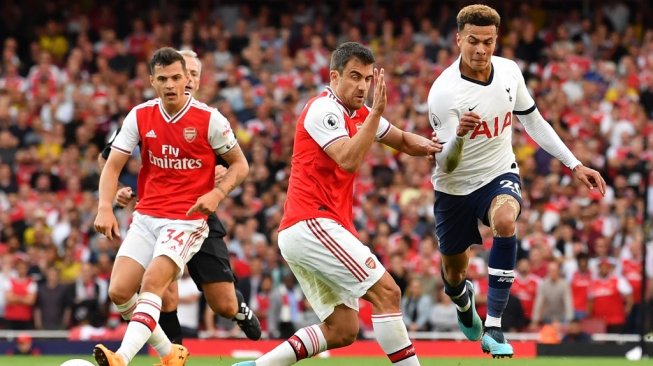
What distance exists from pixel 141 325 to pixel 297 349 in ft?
3.71

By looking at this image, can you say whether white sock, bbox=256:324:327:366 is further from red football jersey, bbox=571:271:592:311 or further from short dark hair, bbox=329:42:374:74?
red football jersey, bbox=571:271:592:311

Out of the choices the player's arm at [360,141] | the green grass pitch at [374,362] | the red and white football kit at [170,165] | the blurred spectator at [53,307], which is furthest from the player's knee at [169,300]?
the blurred spectator at [53,307]

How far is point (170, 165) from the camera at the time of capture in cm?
1030

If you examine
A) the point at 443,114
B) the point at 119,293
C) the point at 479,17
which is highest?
the point at 479,17

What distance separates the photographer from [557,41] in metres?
23.1

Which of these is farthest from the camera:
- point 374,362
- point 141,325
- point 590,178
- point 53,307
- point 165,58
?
point 53,307

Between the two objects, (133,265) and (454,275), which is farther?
(454,275)

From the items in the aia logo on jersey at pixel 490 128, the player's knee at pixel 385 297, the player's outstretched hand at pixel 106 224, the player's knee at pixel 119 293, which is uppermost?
the aia logo on jersey at pixel 490 128

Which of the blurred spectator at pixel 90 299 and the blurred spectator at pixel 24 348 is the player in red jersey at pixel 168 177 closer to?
the blurred spectator at pixel 24 348

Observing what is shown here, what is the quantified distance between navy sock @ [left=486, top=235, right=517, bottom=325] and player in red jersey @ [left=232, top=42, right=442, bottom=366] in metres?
1.58

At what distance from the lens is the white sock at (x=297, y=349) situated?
913cm

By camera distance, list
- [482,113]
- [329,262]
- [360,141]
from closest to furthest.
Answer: [360,141] → [329,262] → [482,113]

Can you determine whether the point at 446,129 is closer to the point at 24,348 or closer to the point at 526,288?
the point at 526,288

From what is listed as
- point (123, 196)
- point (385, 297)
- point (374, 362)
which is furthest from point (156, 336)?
point (374, 362)
